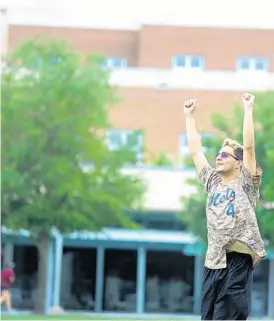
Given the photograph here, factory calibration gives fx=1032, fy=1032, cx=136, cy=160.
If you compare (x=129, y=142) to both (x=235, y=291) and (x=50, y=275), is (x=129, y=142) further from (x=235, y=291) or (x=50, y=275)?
(x=235, y=291)

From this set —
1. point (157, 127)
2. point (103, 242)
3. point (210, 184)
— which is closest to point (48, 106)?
point (103, 242)

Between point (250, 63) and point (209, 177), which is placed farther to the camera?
point (250, 63)

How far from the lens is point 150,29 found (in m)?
42.1

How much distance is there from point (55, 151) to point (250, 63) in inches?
622

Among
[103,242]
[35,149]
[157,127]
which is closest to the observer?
[35,149]

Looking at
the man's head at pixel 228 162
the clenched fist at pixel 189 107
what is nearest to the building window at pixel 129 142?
the clenched fist at pixel 189 107

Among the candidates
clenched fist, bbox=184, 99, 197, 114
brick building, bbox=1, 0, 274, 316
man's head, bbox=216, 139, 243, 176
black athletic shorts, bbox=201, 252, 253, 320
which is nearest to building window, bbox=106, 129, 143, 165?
brick building, bbox=1, 0, 274, 316

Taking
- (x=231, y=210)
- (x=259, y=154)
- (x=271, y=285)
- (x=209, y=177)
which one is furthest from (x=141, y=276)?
(x=231, y=210)

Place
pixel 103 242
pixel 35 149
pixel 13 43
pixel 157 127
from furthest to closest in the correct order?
pixel 13 43, pixel 157 127, pixel 103 242, pixel 35 149

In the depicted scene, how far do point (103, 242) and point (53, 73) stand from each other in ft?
20.1

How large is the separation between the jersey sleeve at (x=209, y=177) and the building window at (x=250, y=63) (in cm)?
3652

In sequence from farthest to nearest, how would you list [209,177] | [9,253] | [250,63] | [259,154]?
[250,63], [9,253], [259,154], [209,177]

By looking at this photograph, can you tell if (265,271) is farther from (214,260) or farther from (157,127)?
(214,260)

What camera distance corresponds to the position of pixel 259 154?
1182 inches
